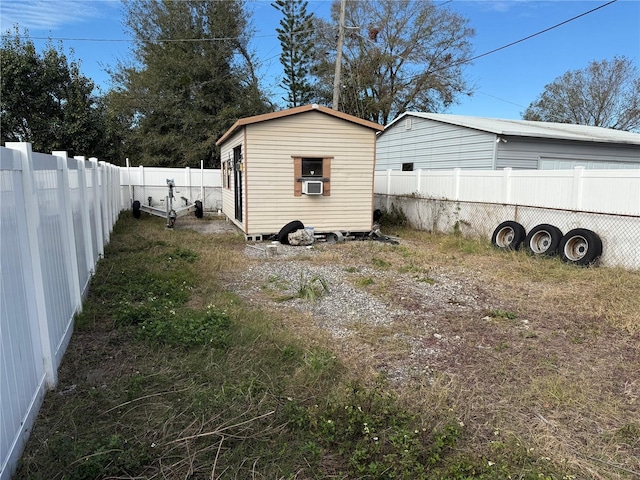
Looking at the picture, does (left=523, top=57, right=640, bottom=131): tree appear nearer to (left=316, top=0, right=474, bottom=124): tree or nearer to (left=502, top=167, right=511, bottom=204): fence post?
(left=316, top=0, right=474, bottom=124): tree

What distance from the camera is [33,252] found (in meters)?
2.35

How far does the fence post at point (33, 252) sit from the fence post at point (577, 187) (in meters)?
7.55

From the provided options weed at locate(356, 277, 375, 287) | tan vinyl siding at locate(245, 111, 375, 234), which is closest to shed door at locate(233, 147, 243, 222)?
tan vinyl siding at locate(245, 111, 375, 234)

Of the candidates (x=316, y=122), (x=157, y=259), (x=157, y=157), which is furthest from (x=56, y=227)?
(x=157, y=157)

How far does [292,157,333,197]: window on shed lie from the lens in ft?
29.5

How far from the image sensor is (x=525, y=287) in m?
5.52

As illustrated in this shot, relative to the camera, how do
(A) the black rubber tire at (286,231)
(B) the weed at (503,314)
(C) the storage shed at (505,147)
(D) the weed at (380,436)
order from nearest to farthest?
(D) the weed at (380,436), (B) the weed at (503,314), (A) the black rubber tire at (286,231), (C) the storage shed at (505,147)

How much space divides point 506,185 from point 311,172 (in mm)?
4106

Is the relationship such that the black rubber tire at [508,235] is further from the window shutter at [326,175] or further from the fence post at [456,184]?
the window shutter at [326,175]

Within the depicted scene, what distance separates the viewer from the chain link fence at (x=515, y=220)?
6176 millimetres

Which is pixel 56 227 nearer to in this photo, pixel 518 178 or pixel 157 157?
pixel 518 178

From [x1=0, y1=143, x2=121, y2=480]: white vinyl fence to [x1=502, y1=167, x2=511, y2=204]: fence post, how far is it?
7719 mm

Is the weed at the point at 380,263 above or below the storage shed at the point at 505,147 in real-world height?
below

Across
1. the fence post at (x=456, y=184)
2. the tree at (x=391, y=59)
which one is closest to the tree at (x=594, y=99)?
the tree at (x=391, y=59)
